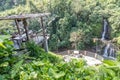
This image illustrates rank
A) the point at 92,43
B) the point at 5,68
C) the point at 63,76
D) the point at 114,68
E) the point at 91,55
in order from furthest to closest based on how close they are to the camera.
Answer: the point at 92,43 < the point at 91,55 < the point at 5,68 < the point at 63,76 < the point at 114,68

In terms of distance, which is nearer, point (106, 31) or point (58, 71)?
point (58, 71)

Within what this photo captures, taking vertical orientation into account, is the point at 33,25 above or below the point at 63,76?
below

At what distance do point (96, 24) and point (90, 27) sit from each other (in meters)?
1.15

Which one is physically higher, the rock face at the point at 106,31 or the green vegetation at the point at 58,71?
the green vegetation at the point at 58,71

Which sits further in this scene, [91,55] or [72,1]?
[72,1]

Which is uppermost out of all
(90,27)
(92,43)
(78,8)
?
(78,8)

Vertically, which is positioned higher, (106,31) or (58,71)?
(58,71)

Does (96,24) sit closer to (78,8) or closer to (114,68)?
(78,8)

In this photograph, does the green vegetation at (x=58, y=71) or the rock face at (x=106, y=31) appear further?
the rock face at (x=106, y=31)

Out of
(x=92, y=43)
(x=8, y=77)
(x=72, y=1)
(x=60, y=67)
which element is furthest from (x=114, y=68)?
(x=72, y=1)

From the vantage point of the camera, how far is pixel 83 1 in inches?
1262

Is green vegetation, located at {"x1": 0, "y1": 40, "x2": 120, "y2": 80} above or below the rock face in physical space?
above

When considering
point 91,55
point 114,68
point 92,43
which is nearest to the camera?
point 114,68

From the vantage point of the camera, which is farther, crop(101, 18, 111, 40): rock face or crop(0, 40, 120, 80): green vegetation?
crop(101, 18, 111, 40): rock face
